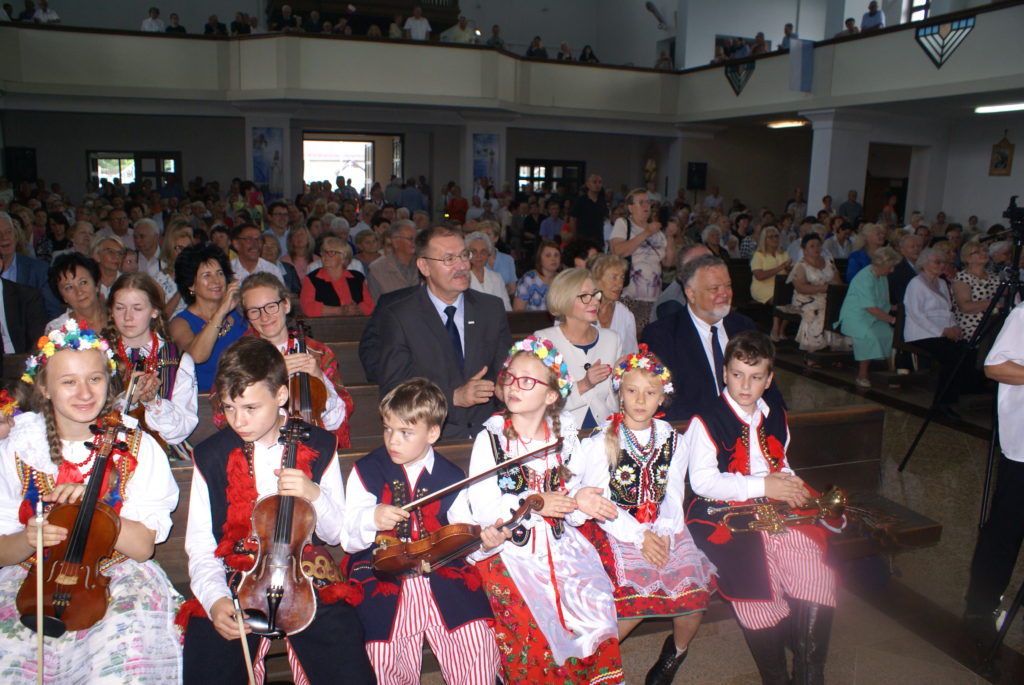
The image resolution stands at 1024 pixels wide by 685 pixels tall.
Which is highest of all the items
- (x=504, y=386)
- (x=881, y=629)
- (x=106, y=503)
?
(x=504, y=386)

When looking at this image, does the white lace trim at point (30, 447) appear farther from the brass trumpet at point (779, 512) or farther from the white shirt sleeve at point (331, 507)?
the brass trumpet at point (779, 512)

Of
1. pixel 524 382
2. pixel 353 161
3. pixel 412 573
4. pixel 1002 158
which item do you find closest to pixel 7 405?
pixel 412 573

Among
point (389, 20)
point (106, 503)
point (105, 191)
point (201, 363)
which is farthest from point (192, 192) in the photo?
Answer: point (106, 503)

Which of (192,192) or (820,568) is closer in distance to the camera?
(820,568)

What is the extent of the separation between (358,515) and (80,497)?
772 mm

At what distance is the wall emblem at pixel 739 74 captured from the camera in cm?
1441

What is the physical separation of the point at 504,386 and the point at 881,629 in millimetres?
1916

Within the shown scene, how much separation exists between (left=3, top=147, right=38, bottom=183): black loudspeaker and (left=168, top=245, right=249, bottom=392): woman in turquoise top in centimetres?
1306

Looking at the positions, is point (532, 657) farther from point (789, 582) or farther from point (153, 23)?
point (153, 23)

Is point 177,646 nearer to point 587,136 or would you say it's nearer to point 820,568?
point 820,568

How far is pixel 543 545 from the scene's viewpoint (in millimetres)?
2457

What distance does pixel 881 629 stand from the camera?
3.07 metres

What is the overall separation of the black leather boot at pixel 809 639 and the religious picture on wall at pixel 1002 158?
46.2ft

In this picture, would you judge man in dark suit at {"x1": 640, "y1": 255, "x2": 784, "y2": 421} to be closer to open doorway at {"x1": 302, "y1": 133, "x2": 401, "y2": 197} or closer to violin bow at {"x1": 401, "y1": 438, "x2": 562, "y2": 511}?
violin bow at {"x1": 401, "y1": 438, "x2": 562, "y2": 511}
